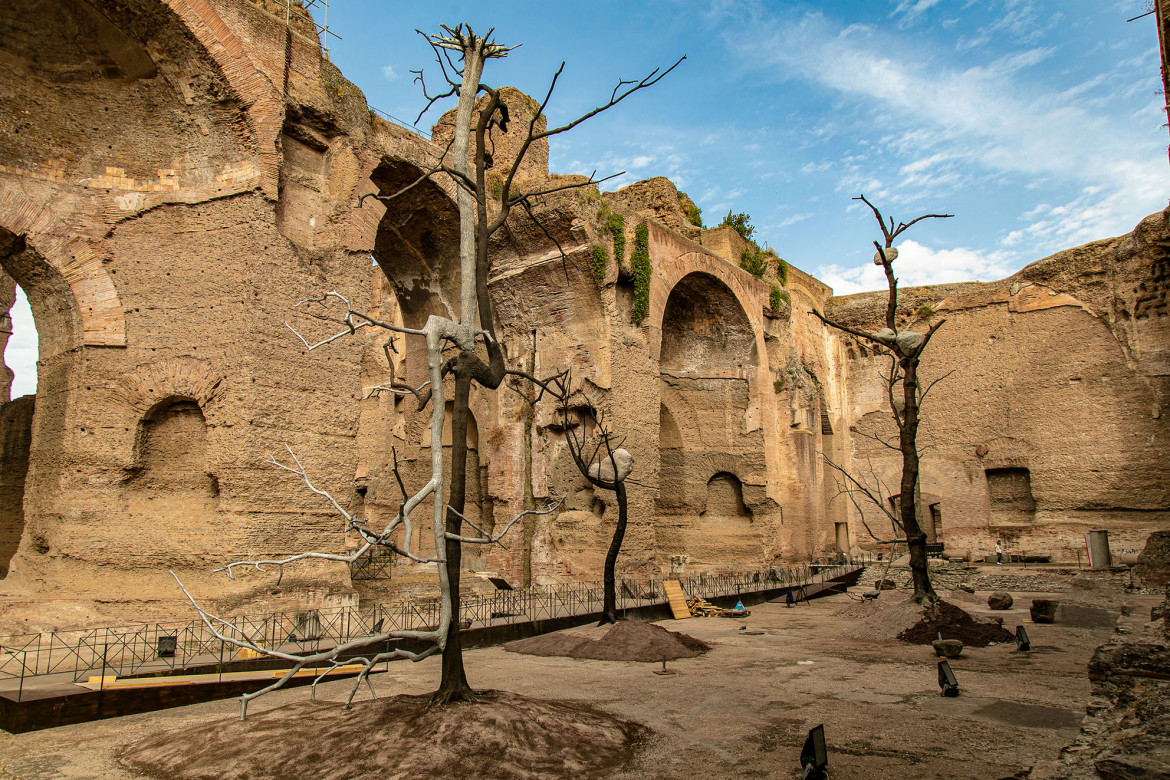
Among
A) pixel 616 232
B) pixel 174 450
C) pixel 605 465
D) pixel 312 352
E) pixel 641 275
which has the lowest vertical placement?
pixel 605 465

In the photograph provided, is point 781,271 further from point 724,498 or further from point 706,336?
point 724,498

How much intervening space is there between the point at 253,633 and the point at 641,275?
10147 mm

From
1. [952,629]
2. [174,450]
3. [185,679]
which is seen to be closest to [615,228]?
[174,450]

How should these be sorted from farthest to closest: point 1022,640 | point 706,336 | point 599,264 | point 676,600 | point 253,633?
point 706,336
point 599,264
point 676,600
point 253,633
point 1022,640

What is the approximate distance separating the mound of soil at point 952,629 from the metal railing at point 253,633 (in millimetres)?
4102

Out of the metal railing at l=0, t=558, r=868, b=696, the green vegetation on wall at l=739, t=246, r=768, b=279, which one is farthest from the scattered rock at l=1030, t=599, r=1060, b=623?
the green vegetation on wall at l=739, t=246, r=768, b=279

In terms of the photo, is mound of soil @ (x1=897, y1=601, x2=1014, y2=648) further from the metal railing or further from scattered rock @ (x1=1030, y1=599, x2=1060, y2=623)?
the metal railing

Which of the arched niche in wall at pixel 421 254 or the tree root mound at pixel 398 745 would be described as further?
the arched niche in wall at pixel 421 254

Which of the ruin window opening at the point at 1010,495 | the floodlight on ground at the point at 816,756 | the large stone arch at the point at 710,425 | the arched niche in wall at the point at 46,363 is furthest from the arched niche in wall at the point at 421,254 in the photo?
the ruin window opening at the point at 1010,495

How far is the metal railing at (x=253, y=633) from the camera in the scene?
25.1ft

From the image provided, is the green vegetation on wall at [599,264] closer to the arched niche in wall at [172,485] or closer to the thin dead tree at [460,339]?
the arched niche in wall at [172,485]

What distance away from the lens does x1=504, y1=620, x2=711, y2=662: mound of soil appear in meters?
8.12

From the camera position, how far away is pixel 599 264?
1528 cm

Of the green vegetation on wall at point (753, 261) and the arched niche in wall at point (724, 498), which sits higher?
the green vegetation on wall at point (753, 261)
